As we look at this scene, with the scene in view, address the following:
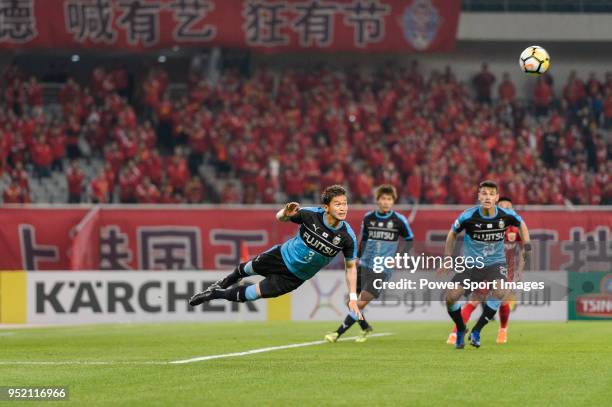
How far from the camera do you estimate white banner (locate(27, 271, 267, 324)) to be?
24391 millimetres

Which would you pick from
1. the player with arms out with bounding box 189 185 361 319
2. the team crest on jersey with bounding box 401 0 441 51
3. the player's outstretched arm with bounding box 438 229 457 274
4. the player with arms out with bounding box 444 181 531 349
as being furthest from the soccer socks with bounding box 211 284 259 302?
the team crest on jersey with bounding box 401 0 441 51

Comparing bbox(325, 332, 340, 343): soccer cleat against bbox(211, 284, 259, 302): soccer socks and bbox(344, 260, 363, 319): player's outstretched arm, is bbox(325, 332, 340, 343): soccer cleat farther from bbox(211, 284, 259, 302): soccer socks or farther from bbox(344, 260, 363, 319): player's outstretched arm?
bbox(344, 260, 363, 319): player's outstretched arm

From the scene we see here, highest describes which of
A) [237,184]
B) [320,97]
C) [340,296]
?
[320,97]

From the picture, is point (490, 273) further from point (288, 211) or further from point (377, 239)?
point (288, 211)

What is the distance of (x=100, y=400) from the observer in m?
9.02

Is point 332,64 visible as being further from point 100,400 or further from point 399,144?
point 100,400

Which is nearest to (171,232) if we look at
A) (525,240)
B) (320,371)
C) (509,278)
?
(509,278)

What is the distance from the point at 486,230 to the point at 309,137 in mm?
20021

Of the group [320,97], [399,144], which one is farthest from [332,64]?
[399,144]

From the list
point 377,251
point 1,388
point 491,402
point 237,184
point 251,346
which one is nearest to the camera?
point 491,402

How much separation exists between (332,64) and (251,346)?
26.9 meters

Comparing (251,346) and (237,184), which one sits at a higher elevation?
(237,184)

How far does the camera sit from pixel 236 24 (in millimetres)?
37531

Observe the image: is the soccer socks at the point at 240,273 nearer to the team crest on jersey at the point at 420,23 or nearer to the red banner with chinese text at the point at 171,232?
the red banner with chinese text at the point at 171,232
